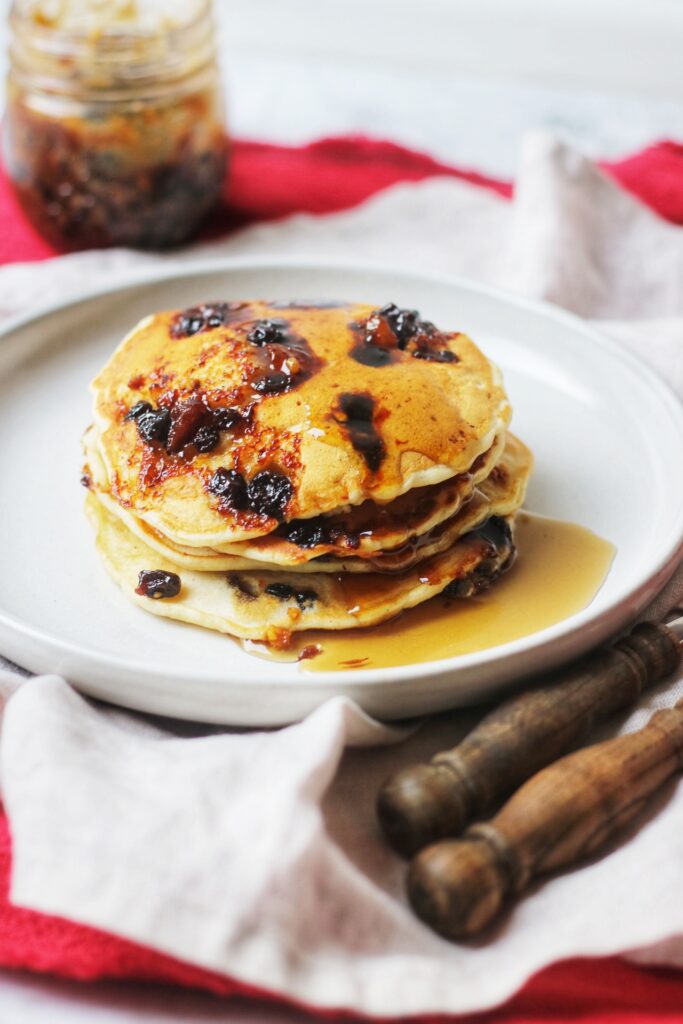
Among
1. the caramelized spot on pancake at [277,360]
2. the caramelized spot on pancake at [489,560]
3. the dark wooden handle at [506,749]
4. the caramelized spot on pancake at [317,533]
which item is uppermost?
the caramelized spot on pancake at [277,360]

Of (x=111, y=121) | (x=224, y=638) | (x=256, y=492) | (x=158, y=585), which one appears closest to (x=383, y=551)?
(x=256, y=492)

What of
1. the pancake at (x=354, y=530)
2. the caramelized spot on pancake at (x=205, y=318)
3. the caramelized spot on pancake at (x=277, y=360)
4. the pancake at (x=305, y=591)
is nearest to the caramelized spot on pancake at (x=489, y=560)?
the pancake at (x=305, y=591)

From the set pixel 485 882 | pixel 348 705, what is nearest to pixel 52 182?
pixel 348 705

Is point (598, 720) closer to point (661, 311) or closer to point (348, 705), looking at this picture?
point (348, 705)

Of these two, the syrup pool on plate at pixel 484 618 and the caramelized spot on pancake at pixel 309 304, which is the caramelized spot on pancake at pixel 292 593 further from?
the caramelized spot on pancake at pixel 309 304

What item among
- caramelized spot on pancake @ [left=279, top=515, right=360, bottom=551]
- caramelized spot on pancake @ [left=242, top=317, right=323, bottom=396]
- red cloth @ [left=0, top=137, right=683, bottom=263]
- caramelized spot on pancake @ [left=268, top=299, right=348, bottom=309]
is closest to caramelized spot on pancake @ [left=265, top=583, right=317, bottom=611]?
caramelized spot on pancake @ [left=279, top=515, right=360, bottom=551]

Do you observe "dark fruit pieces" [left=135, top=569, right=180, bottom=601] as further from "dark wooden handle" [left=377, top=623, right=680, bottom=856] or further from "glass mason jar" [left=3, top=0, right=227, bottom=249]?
"glass mason jar" [left=3, top=0, right=227, bottom=249]
